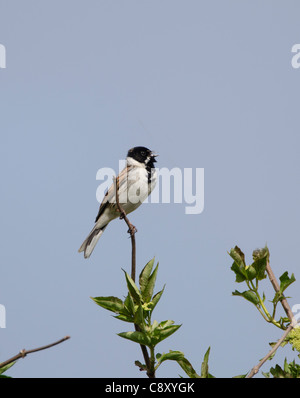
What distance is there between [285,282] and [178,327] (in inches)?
13.0

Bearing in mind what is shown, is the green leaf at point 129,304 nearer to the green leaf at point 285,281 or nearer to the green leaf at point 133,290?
the green leaf at point 133,290

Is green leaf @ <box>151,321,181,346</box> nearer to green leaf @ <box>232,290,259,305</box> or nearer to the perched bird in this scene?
green leaf @ <box>232,290,259,305</box>

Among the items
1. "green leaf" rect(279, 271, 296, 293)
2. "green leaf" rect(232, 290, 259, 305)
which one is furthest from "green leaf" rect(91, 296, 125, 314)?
"green leaf" rect(279, 271, 296, 293)

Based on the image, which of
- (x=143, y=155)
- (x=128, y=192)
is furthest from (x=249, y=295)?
(x=143, y=155)

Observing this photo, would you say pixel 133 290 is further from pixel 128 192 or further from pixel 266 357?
pixel 128 192

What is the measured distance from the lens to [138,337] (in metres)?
1.56

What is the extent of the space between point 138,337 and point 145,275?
0.60ft

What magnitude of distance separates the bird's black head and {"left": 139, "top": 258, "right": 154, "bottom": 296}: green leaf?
4.61 m
